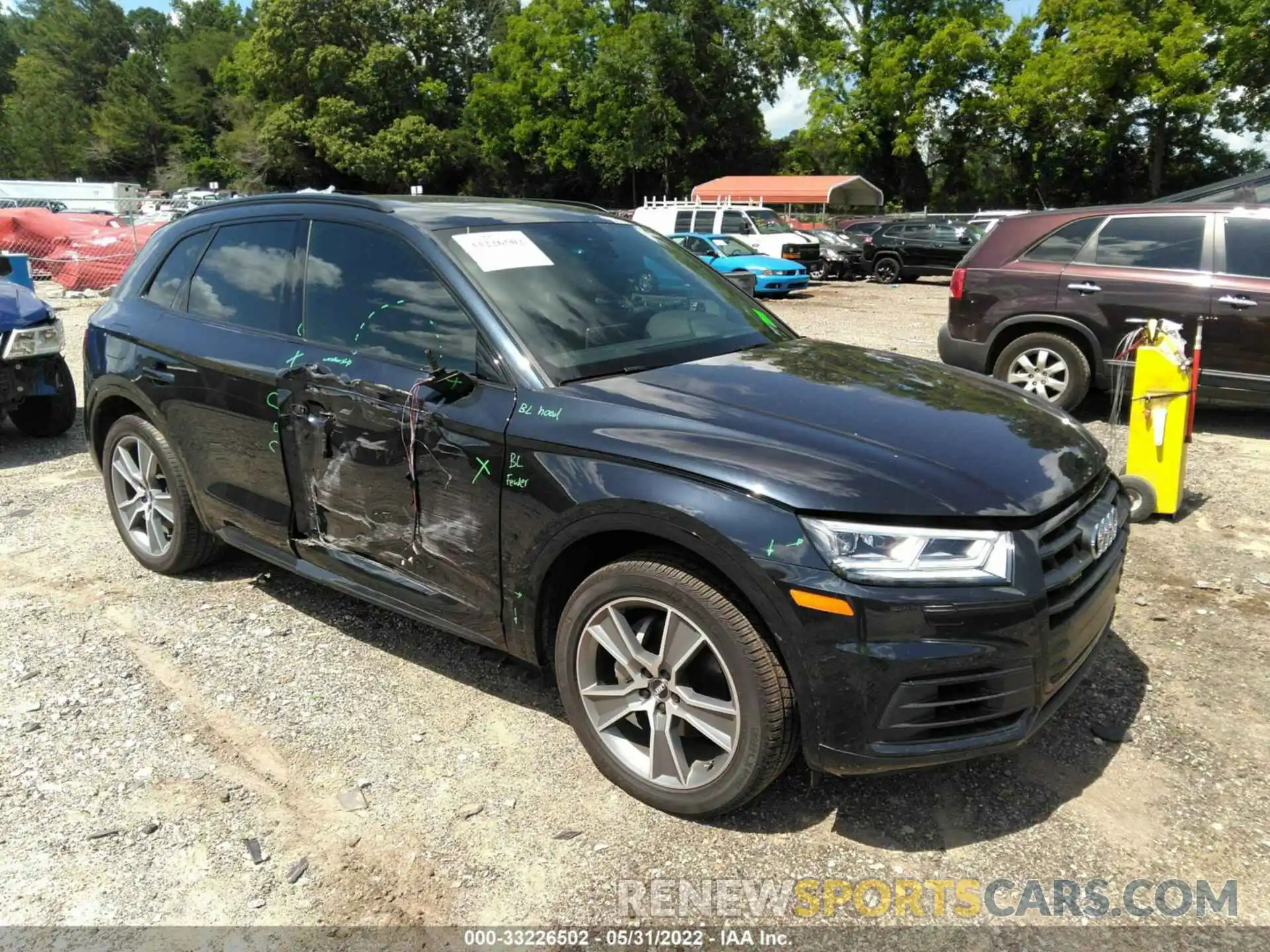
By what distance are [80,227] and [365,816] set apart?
2224 cm

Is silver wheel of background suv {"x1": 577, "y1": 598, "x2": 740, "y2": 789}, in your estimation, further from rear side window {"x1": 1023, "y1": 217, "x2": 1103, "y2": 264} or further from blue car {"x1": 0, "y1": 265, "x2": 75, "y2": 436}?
rear side window {"x1": 1023, "y1": 217, "x2": 1103, "y2": 264}

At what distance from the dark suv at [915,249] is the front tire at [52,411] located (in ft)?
64.4

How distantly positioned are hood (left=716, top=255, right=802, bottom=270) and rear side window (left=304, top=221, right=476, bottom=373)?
1604cm

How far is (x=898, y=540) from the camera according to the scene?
2.35 m

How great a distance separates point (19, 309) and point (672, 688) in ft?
20.8

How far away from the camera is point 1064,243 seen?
7531mm

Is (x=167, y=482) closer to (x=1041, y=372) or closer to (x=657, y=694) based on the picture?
(x=657, y=694)

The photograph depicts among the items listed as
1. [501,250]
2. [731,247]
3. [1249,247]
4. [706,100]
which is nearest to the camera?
[501,250]

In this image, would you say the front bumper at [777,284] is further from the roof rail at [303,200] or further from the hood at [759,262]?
the roof rail at [303,200]

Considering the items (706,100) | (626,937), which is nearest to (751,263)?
(626,937)

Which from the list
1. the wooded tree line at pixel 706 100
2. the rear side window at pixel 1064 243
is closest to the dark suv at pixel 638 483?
the rear side window at pixel 1064 243

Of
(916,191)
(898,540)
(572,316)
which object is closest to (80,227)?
(572,316)

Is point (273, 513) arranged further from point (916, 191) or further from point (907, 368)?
point (916, 191)

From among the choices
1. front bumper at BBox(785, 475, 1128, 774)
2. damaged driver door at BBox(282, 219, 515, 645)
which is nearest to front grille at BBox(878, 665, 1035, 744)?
front bumper at BBox(785, 475, 1128, 774)
